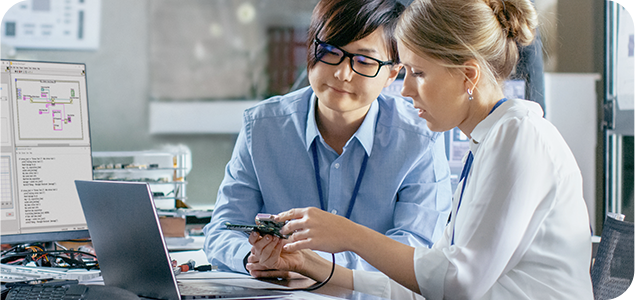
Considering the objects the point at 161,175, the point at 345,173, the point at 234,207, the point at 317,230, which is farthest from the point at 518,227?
the point at 161,175

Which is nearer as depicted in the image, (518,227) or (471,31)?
(518,227)

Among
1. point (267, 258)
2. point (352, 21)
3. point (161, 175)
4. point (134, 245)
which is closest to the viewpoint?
point (134, 245)

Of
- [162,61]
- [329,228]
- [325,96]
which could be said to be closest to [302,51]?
[162,61]

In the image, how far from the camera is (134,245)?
72 cm

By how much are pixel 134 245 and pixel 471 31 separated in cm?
71

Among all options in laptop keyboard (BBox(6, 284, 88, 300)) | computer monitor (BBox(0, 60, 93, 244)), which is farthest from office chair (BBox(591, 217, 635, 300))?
computer monitor (BBox(0, 60, 93, 244))

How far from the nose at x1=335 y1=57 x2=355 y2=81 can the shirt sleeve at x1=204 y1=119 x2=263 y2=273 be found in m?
0.35

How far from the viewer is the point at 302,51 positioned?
8.32 ft

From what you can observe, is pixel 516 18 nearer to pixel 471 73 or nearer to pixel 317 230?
pixel 471 73

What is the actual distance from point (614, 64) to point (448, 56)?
2.15 meters

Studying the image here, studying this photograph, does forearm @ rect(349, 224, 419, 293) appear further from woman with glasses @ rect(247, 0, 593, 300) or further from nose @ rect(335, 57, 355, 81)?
nose @ rect(335, 57, 355, 81)

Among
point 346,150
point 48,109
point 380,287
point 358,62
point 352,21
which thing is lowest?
point 380,287

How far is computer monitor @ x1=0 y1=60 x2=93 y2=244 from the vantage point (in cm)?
97

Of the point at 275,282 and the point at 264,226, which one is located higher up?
the point at 264,226
